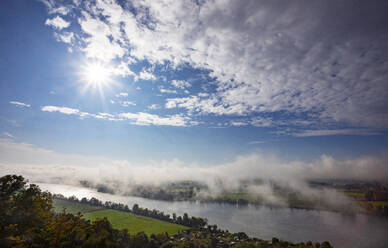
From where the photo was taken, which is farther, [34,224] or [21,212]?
[21,212]

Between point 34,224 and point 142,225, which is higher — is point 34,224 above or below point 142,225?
above

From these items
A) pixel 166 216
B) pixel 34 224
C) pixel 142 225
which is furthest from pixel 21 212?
pixel 166 216

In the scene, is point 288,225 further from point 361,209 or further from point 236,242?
point 361,209

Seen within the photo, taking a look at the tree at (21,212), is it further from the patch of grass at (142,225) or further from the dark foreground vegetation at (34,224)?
the patch of grass at (142,225)

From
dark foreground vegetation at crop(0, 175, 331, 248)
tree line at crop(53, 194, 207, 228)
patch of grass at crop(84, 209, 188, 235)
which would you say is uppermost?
dark foreground vegetation at crop(0, 175, 331, 248)

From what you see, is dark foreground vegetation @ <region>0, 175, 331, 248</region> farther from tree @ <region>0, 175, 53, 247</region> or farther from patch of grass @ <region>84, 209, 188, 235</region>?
patch of grass @ <region>84, 209, 188, 235</region>

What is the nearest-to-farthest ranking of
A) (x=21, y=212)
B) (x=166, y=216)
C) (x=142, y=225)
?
(x=21, y=212), (x=142, y=225), (x=166, y=216)

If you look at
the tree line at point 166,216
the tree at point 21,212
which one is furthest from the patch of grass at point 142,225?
the tree at point 21,212

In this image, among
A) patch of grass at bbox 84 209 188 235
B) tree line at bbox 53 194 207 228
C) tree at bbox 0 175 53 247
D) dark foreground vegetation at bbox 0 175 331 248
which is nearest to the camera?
dark foreground vegetation at bbox 0 175 331 248

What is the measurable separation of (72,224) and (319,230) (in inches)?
5122

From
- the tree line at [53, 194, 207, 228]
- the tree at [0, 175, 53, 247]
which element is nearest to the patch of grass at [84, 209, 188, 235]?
the tree line at [53, 194, 207, 228]

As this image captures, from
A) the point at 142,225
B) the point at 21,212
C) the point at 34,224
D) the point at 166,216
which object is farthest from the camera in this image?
the point at 166,216

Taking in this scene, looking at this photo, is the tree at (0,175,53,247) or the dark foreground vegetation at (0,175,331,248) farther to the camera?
the tree at (0,175,53,247)

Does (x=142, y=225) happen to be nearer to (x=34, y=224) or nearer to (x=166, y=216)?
(x=166, y=216)
